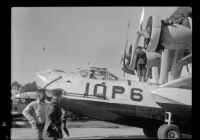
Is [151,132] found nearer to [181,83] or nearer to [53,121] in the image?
[181,83]

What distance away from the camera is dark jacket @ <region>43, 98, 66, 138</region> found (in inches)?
213

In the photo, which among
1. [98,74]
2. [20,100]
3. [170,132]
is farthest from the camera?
[20,100]

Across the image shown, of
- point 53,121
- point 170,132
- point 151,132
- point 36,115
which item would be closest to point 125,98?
point 170,132

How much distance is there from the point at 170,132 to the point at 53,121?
2.68 m

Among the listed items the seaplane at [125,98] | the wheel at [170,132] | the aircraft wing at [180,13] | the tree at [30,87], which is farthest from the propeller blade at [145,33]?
the tree at [30,87]

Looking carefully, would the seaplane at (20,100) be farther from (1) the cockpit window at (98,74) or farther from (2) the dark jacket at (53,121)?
(1) the cockpit window at (98,74)

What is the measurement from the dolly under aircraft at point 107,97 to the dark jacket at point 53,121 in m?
1.03

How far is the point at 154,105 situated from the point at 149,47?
1.54 m

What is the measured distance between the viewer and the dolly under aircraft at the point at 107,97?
6812 mm

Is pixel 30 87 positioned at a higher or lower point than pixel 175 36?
lower

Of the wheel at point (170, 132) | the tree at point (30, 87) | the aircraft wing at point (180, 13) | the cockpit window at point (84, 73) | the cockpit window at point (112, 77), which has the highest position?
the aircraft wing at point (180, 13)

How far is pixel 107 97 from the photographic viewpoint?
683 cm
